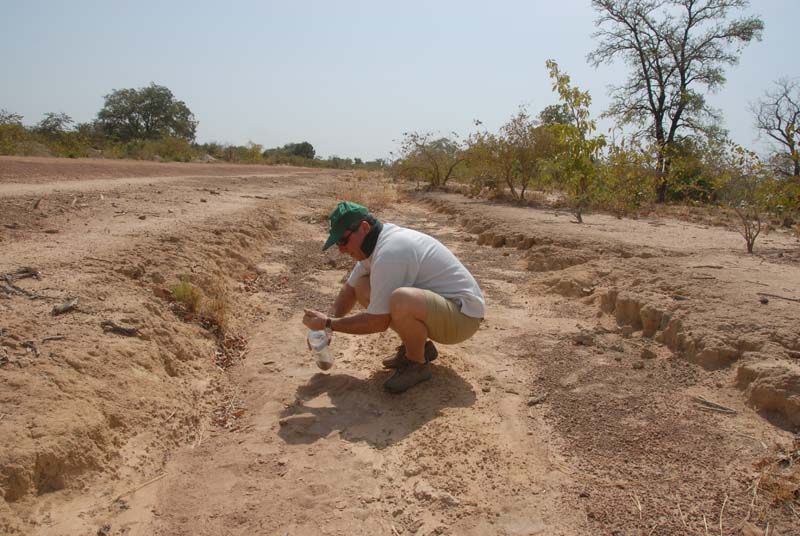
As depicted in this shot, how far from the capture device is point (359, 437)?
2.72 m

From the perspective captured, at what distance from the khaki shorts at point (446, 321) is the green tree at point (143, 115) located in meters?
35.9

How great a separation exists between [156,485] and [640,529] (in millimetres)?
1940

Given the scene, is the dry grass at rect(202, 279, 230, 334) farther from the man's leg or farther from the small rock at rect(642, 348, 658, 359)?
the small rock at rect(642, 348, 658, 359)

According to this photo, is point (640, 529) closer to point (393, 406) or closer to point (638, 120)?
point (393, 406)

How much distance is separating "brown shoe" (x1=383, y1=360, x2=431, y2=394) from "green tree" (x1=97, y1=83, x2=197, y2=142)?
35874 millimetres

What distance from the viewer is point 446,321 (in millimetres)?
3045

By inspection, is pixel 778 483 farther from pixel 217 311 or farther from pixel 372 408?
pixel 217 311

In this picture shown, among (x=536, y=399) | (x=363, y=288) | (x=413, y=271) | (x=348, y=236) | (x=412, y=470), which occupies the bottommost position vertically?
(x=412, y=470)

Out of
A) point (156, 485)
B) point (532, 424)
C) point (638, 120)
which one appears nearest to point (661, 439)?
point (532, 424)

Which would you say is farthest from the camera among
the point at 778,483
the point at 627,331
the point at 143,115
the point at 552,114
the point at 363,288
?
the point at 143,115

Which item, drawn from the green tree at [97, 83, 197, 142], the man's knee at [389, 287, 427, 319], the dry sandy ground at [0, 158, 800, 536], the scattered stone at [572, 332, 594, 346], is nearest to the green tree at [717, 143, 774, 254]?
the dry sandy ground at [0, 158, 800, 536]

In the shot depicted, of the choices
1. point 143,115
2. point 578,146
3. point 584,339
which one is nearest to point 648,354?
point 584,339

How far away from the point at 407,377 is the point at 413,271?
23.5 inches

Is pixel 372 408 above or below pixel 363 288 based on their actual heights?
below
